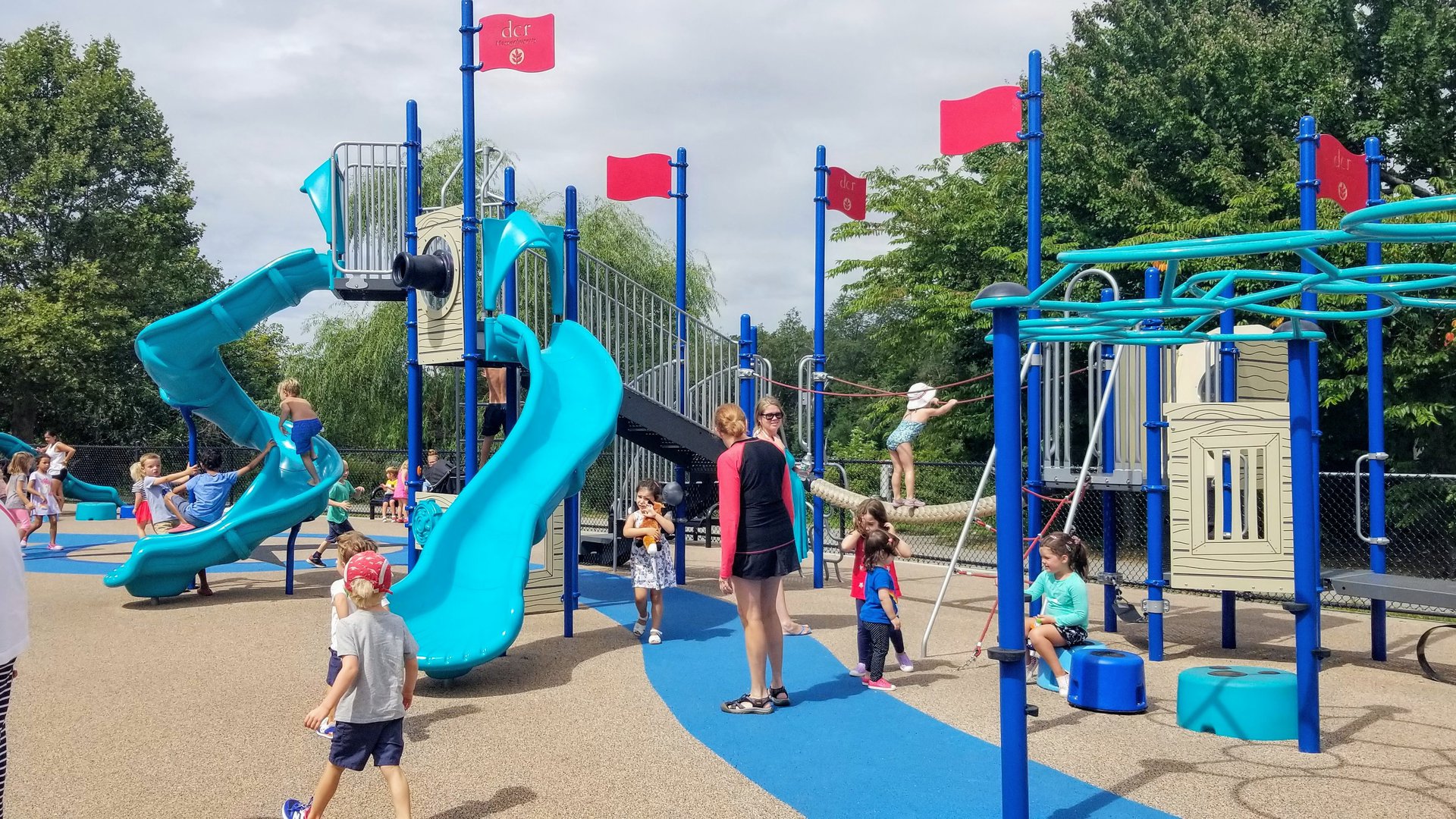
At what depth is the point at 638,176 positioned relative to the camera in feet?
43.5

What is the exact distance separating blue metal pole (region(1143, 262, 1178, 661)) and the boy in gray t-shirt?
5.76m

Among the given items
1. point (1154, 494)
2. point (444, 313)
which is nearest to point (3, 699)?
point (444, 313)

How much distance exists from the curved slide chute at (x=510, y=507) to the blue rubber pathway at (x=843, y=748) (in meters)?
1.22

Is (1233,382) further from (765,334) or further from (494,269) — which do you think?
(765,334)

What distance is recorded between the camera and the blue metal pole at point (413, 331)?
9.53 m

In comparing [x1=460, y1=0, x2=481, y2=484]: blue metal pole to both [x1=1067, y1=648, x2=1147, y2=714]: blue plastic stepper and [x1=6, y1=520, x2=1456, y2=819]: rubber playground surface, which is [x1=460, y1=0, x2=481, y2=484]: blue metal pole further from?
[x1=1067, y1=648, x2=1147, y2=714]: blue plastic stepper

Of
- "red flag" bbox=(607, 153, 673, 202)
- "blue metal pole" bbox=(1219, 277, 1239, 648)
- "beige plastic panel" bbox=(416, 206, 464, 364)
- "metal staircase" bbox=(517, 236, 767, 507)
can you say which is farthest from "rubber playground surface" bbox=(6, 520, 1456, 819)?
"red flag" bbox=(607, 153, 673, 202)

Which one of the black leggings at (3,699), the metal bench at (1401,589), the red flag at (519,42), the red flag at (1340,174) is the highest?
the red flag at (519,42)

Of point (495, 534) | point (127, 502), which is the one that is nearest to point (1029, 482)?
point (495, 534)

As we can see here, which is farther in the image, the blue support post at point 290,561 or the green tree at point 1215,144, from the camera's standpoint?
the green tree at point 1215,144

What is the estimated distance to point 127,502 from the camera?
27.4 metres

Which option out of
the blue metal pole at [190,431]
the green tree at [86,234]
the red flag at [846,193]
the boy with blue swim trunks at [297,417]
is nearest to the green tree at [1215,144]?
the red flag at [846,193]

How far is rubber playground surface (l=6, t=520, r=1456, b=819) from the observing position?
5.00 metres

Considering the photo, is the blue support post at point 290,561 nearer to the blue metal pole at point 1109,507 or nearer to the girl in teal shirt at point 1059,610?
the girl in teal shirt at point 1059,610
